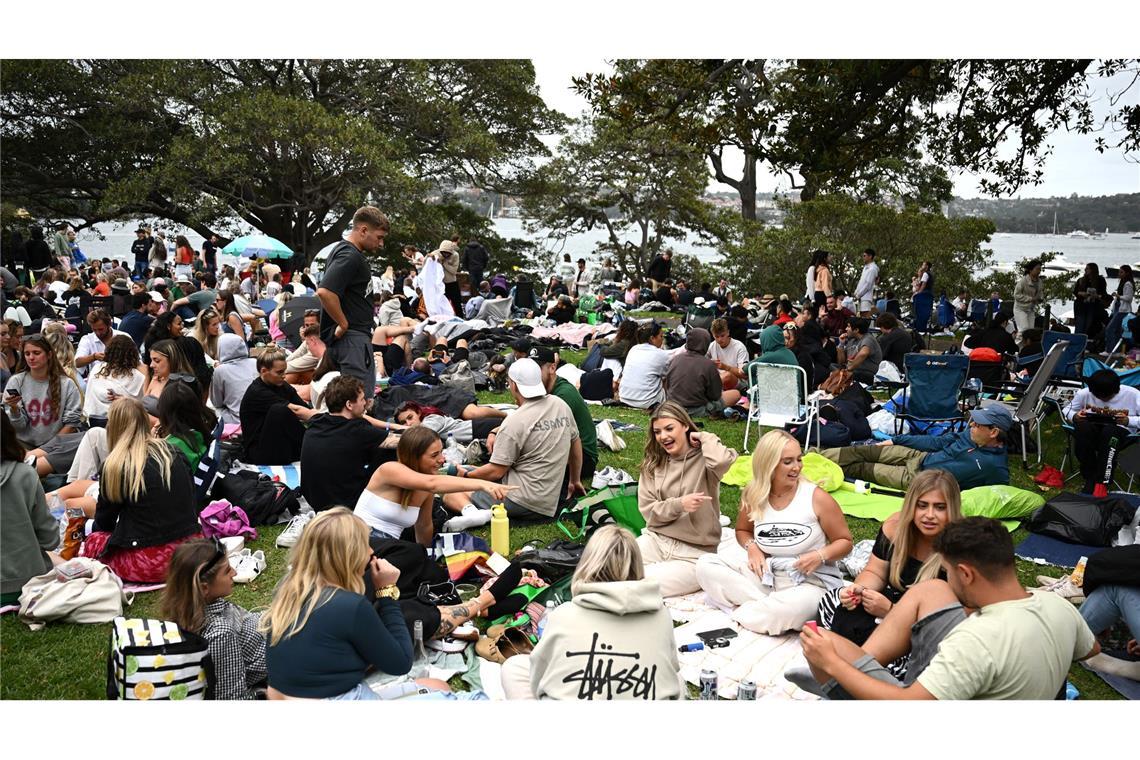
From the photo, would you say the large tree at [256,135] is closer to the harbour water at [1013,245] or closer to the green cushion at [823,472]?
the harbour water at [1013,245]

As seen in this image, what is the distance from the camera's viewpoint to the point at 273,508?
609 cm

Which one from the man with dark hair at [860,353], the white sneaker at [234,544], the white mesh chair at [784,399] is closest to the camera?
the white sneaker at [234,544]

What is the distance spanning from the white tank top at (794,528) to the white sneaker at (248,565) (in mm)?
2869

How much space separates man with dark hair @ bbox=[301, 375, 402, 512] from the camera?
18.5 ft

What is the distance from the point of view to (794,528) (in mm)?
4656

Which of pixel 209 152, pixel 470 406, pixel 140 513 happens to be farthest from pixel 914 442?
pixel 209 152

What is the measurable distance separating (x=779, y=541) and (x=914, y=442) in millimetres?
3366

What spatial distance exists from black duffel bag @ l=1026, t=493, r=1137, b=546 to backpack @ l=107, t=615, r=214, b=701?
16.9 feet

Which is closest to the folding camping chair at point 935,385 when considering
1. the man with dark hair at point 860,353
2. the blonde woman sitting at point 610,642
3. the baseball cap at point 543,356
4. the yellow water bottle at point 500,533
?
the man with dark hair at point 860,353

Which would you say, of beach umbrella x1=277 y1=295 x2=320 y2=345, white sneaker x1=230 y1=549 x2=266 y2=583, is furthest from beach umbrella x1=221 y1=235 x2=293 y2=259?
white sneaker x1=230 y1=549 x2=266 y2=583

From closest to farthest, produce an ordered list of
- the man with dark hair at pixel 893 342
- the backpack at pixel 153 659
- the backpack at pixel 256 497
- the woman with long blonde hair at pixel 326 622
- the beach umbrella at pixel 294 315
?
the woman with long blonde hair at pixel 326 622 → the backpack at pixel 153 659 → the backpack at pixel 256 497 → the man with dark hair at pixel 893 342 → the beach umbrella at pixel 294 315

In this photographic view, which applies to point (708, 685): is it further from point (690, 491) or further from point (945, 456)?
point (945, 456)

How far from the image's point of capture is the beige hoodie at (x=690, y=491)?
16.6ft

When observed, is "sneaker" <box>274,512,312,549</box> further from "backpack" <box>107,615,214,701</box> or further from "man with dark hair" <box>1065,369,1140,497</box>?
"man with dark hair" <box>1065,369,1140,497</box>
